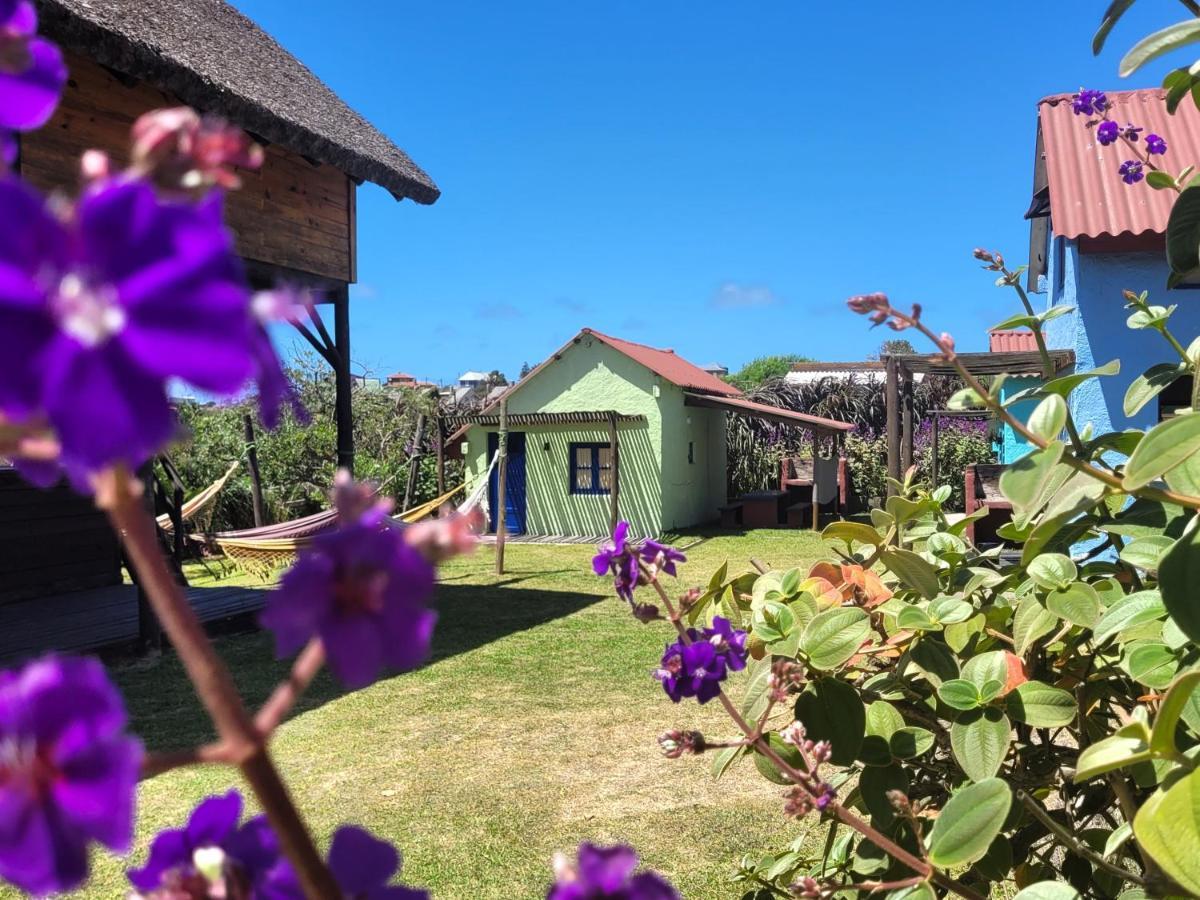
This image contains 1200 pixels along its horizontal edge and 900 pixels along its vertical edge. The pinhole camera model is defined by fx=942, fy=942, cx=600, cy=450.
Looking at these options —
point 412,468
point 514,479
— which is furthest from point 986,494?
point 514,479

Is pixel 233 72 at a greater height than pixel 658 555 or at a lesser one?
greater

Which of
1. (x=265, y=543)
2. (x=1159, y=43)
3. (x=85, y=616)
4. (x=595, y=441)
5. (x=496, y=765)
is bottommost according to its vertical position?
(x=496, y=765)

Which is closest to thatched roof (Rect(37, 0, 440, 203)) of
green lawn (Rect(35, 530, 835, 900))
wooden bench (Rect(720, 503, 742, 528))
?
green lawn (Rect(35, 530, 835, 900))

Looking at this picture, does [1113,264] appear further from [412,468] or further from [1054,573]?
[412,468]

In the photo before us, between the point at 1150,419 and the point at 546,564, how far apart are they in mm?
6852

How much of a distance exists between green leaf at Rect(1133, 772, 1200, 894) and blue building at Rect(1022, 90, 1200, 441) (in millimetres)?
6339

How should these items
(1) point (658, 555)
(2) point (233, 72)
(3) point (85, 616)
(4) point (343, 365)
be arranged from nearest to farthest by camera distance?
(1) point (658, 555)
(2) point (233, 72)
(3) point (85, 616)
(4) point (343, 365)

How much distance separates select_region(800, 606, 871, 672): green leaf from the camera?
3.47 feet

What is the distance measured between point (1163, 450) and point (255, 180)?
6427 mm

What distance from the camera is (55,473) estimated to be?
0.83ft

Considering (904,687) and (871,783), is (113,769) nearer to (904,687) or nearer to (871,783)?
(871,783)

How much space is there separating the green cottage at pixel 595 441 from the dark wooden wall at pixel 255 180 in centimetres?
682

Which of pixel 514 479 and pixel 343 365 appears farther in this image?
pixel 514 479

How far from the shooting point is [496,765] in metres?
4.07
